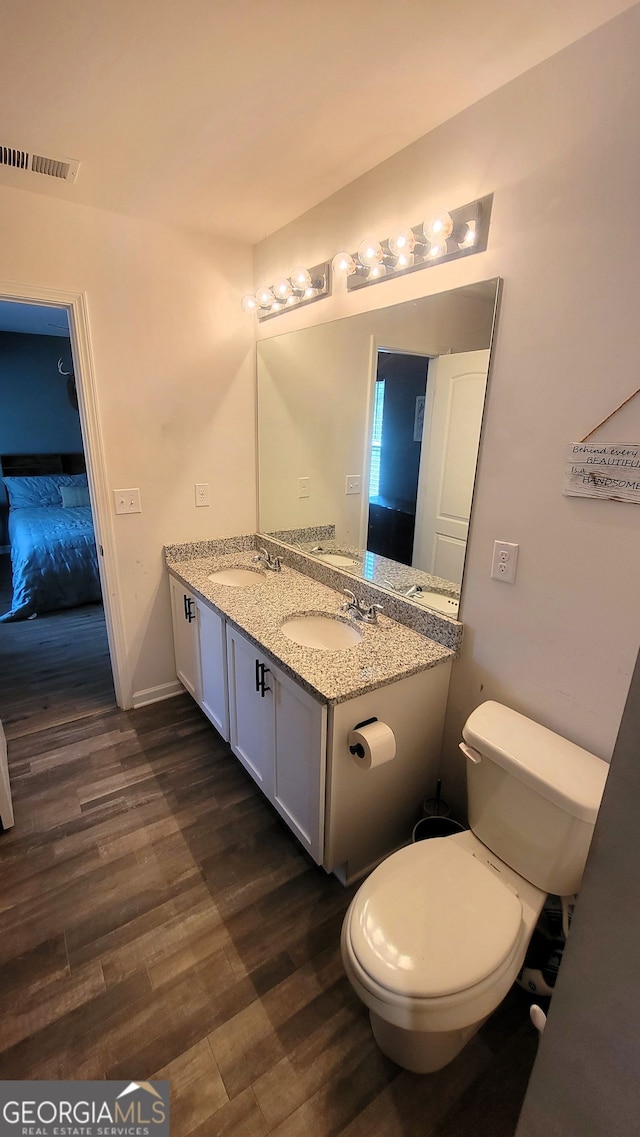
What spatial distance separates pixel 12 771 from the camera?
81.7 inches

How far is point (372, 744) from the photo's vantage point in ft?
4.37

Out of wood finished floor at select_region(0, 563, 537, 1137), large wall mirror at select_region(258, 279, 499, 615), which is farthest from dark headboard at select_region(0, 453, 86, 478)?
wood finished floor at select_region(0, 563, 537, 1137)

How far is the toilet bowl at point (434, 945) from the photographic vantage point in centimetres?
98

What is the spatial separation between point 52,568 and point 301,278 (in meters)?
2.89

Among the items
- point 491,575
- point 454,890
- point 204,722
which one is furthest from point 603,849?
point 204,722

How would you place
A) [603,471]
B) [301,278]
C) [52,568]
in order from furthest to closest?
[52,568]
[301,278]
[603,471]

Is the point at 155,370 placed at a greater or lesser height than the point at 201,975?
greater

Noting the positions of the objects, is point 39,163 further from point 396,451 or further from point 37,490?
point 37,490

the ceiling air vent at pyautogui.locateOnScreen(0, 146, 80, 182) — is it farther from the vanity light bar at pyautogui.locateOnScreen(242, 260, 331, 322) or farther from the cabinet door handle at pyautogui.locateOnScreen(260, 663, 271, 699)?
the cabinet door handle at pyautogui.locateOnScreen(260, 663, 271, 699)

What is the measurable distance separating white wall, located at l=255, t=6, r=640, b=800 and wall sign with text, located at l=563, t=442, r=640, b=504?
0.03m

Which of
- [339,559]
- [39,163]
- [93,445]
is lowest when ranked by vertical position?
[339,559]

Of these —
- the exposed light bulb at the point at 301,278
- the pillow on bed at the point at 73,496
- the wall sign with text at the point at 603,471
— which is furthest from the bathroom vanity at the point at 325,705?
the pillow on bed at the point at 73,496

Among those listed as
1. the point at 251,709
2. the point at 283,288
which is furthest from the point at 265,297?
the point at 251,709

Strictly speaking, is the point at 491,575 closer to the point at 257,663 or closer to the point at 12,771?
the point at 257,663
